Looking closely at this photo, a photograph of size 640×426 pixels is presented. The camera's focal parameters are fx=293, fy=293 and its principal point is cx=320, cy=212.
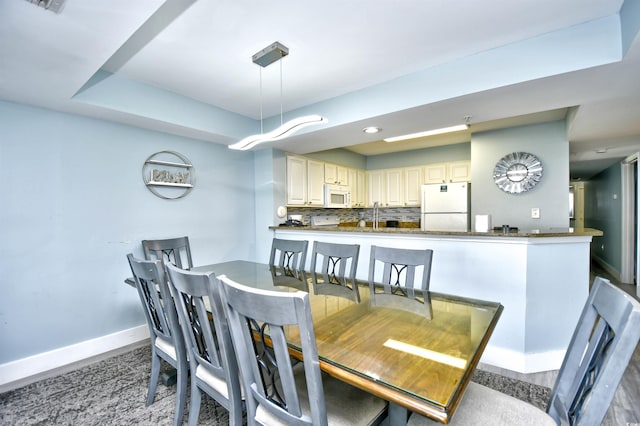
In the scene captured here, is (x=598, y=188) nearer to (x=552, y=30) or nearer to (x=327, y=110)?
(x=552, y=30)

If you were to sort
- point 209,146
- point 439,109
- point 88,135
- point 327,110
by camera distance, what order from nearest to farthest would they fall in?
point 439,109
point 88,135
point 327,110
point 209,146

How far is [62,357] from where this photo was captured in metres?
2.48

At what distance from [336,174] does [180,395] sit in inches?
159

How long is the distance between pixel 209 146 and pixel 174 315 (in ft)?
8.23

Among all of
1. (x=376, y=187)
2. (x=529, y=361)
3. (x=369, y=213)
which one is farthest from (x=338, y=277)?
(x=369, y=213)

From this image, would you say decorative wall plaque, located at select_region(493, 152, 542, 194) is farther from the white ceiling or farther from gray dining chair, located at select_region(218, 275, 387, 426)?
gray dining chair, located at select_region(218, 275, 387, 426)

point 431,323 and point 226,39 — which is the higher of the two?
point 226,39

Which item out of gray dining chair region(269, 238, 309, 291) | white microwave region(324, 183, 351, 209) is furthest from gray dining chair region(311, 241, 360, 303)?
white microwave region(324, 183, 351, 209)

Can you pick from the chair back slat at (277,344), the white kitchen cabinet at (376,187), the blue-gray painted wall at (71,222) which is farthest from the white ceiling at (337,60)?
the white kitchen cabinet at (376,187)

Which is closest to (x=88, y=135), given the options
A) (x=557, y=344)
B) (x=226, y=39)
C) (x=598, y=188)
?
(x=226, y=39)

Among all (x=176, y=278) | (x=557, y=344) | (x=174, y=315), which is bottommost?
(x=557, y=344)

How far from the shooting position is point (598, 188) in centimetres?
685

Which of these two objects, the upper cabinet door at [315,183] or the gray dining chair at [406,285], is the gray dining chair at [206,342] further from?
the upper cabinet door at [315,183]

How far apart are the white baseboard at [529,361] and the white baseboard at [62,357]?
10.9 feet
